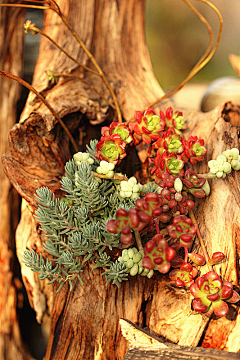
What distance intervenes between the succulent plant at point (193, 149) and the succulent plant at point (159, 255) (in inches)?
13.5

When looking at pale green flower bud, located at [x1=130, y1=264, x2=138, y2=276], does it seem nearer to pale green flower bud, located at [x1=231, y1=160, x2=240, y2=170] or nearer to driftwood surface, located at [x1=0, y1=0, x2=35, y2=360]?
pale green flower bud, located at [x1=231, y1=160, x2=240, y2=170]

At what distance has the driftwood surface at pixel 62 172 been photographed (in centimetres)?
86

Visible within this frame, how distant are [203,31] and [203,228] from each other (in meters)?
2.36

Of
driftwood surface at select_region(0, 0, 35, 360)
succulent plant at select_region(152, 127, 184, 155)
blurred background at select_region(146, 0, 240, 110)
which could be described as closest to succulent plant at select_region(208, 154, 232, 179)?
succulent plant at select_region(152, 127, 184, 155)

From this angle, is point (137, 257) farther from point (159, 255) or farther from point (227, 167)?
point (227, 167)

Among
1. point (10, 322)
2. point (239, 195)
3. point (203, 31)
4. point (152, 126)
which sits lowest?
point (10, 322)

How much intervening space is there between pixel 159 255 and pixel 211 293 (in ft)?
0.57

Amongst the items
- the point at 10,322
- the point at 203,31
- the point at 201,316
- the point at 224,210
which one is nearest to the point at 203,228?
the point at 224,210

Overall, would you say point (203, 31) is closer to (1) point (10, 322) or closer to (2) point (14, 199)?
(2) point (14, 199)

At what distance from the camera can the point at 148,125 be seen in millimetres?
972

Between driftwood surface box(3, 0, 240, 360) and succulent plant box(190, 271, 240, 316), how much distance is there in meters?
0.10

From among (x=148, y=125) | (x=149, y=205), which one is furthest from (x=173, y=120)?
(x=149, y=205)

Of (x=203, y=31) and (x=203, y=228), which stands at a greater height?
(x=203, y=31)

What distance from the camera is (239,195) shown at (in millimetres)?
946
